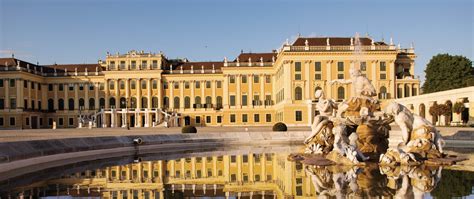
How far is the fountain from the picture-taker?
13211 millimetres

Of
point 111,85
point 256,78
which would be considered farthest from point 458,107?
point 111,85

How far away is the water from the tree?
5114cm

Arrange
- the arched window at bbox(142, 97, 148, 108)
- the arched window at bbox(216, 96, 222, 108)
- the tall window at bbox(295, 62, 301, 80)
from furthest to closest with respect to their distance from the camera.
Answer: the arched window at bbox(142, 97, 148, 108) → the arched window at bbox(216, 96, 222, 108) → the tall window at bbox(295, 62, 301, 80)

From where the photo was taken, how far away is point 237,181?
1131 centimetres

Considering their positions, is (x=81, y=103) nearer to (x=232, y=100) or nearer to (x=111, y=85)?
(x=111, y=85)

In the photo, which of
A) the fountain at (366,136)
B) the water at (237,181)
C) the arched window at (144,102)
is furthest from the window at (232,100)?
the water at (237,181)

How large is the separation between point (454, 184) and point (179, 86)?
214 ft

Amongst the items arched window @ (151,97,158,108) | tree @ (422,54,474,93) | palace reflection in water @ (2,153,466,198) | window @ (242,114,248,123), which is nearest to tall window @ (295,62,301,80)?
window @ (242,114,248,123)

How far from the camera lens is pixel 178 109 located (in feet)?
240

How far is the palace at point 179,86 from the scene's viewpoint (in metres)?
57.6

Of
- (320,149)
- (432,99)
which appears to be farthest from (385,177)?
(432,99)

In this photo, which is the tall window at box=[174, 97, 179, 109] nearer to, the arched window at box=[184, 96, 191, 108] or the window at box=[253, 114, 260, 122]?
the arched window at box=[184, 96, 191, 108]

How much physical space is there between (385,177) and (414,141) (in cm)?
400

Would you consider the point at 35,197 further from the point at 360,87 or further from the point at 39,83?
the point at 39,83
